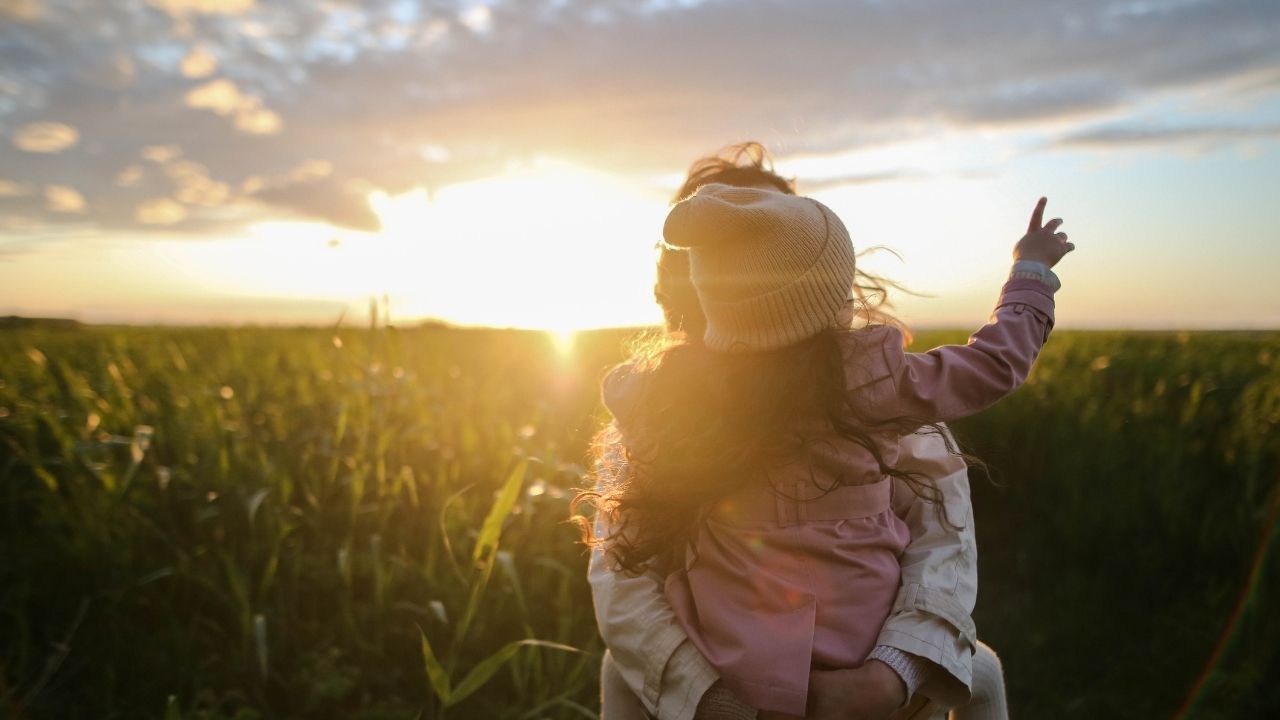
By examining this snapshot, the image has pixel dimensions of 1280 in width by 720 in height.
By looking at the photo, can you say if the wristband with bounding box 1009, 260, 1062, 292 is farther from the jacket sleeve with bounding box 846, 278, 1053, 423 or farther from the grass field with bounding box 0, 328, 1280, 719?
the grass field with bounding box 0, 328, 1280, 719

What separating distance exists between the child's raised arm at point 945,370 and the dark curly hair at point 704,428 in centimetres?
3

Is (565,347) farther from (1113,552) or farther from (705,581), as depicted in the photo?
(705,581)

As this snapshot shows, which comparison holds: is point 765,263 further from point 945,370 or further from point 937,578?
point 937,578

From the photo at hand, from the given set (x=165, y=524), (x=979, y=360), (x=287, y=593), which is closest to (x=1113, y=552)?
(x=979, y=360)

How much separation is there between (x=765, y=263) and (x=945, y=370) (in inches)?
17.5

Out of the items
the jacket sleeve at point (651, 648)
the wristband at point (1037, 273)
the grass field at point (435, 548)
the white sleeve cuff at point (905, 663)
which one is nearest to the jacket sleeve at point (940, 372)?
the wristband at point (1037, 273)

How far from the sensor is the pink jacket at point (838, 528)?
5.23 ft

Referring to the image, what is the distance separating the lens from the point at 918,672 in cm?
158

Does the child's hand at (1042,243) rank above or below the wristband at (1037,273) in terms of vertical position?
above

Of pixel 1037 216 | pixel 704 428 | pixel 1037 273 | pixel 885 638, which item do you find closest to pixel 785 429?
pixel 704 428

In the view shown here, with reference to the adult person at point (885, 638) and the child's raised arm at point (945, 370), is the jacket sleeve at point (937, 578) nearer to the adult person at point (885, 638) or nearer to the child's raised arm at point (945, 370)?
the adult person at point (885, 638)

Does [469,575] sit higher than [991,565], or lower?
higher

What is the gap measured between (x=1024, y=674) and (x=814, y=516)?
8.10ft

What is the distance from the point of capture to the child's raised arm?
5.48 feet
